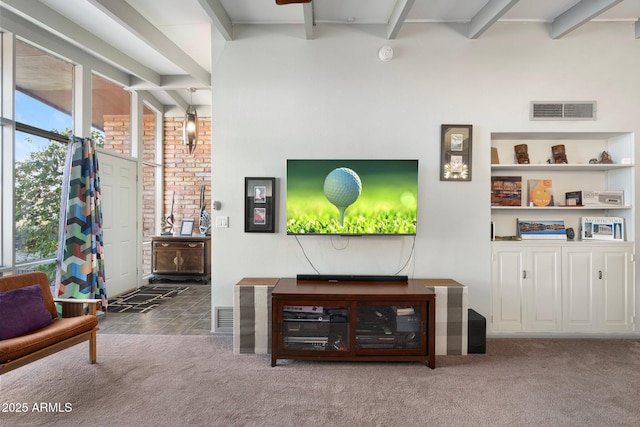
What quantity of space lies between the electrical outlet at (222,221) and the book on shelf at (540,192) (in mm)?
3067

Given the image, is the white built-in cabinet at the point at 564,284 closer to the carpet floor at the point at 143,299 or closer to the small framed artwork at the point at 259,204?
the small framed artwork at the point at 259,204

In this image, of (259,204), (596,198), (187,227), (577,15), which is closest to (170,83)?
(187,227)

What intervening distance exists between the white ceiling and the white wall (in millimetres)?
113

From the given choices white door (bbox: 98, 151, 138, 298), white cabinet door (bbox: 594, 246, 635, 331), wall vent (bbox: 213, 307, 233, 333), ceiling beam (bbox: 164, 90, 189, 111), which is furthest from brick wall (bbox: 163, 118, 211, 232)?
white cabinet door (bbox: 594, 246, 635, 331)

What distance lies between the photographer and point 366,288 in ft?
9.25

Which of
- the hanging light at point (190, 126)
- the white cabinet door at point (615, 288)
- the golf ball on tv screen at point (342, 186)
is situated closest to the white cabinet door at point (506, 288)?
the white cabinet door at point (615, 288)

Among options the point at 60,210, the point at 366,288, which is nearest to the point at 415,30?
the point at 366,288

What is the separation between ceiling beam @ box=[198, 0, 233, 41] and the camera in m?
2.69

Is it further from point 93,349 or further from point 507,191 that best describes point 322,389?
point 507,191

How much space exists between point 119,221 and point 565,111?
547cm

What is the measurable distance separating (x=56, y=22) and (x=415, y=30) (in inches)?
138

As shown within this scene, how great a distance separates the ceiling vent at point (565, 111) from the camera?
10.5 ft

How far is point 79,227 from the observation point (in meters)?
3.60

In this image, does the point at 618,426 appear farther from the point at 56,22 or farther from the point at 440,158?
the point at 56,22
